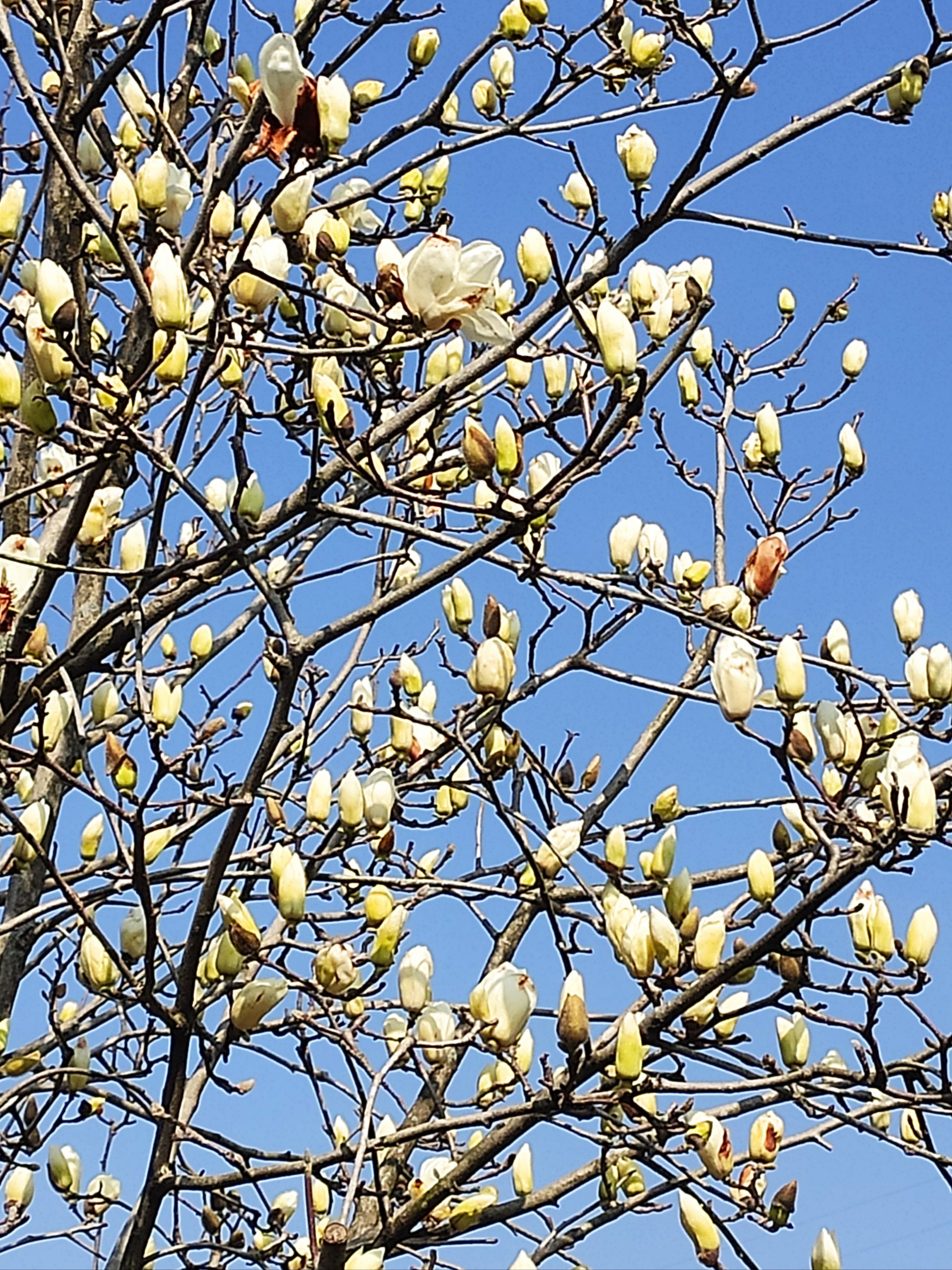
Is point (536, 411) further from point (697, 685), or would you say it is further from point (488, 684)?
point (697, 685)

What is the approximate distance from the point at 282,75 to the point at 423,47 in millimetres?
901

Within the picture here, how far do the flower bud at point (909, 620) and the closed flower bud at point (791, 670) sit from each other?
1.03 ft

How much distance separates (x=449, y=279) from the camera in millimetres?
1427

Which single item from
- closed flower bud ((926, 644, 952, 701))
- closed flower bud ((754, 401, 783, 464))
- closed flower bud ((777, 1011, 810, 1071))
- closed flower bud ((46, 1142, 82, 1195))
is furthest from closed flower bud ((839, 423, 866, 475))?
closed flower bud ((46, 1142, 82, 1195))

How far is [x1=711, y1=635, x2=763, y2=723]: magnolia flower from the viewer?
5.20 feet

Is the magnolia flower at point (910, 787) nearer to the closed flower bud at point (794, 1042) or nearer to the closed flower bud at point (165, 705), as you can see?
the closed flower bud at point (794, 1042)

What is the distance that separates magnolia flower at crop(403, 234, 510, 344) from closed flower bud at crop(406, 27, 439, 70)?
881mm

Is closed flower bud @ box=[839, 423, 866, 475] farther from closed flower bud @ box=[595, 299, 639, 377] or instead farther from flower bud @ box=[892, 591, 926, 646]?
closed flower bud @ box=[595, 299, 639, 377]

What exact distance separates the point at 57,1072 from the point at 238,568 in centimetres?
68

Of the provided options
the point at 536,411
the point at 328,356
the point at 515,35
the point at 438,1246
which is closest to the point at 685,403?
the point at 515,35

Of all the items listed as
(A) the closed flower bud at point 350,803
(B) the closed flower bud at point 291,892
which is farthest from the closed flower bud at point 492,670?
(B) the closed flower bud at point 291,892

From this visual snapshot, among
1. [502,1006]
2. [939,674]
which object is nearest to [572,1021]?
[502,1006]

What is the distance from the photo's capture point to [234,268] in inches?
55.8

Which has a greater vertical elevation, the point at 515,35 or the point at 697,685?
the point at 515,35
